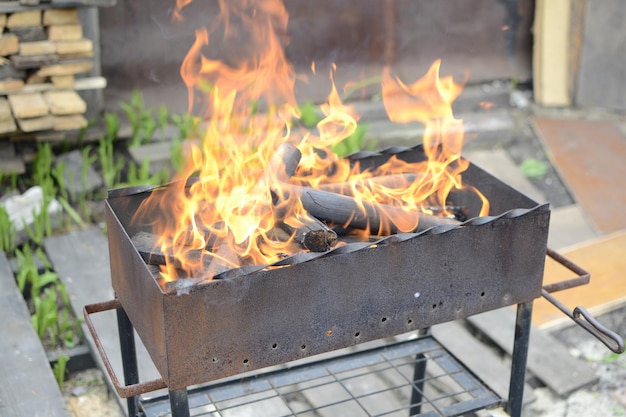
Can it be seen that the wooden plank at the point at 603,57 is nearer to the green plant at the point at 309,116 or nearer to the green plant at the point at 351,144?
the green plant at the point at 351,144

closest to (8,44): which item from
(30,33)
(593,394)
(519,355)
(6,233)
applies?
(30,33)

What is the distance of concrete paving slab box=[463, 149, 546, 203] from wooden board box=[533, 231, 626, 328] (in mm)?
658

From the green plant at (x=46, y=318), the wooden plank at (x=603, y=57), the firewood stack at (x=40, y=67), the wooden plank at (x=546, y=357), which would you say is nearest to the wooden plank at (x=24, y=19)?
the firewood stack at (x=40, y=67)

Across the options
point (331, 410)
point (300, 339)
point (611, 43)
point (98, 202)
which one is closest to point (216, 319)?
point (300, 339)

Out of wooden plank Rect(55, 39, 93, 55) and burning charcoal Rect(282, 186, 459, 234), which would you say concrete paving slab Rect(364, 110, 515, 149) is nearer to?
wooden plank Rect(55, 39, 93, 55)

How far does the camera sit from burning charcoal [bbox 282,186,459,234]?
2.37 meters

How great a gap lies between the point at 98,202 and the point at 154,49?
109 centimetres

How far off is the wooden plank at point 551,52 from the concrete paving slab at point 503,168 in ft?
2.43

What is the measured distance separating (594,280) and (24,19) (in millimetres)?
3191

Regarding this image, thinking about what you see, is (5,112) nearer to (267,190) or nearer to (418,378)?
(267,190)

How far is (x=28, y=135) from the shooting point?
4430 millimetres

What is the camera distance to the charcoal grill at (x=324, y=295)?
6.63 feet

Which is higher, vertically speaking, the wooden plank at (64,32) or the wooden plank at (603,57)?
the wooden plank at (64,32)

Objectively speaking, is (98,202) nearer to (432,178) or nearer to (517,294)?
(432,178)
